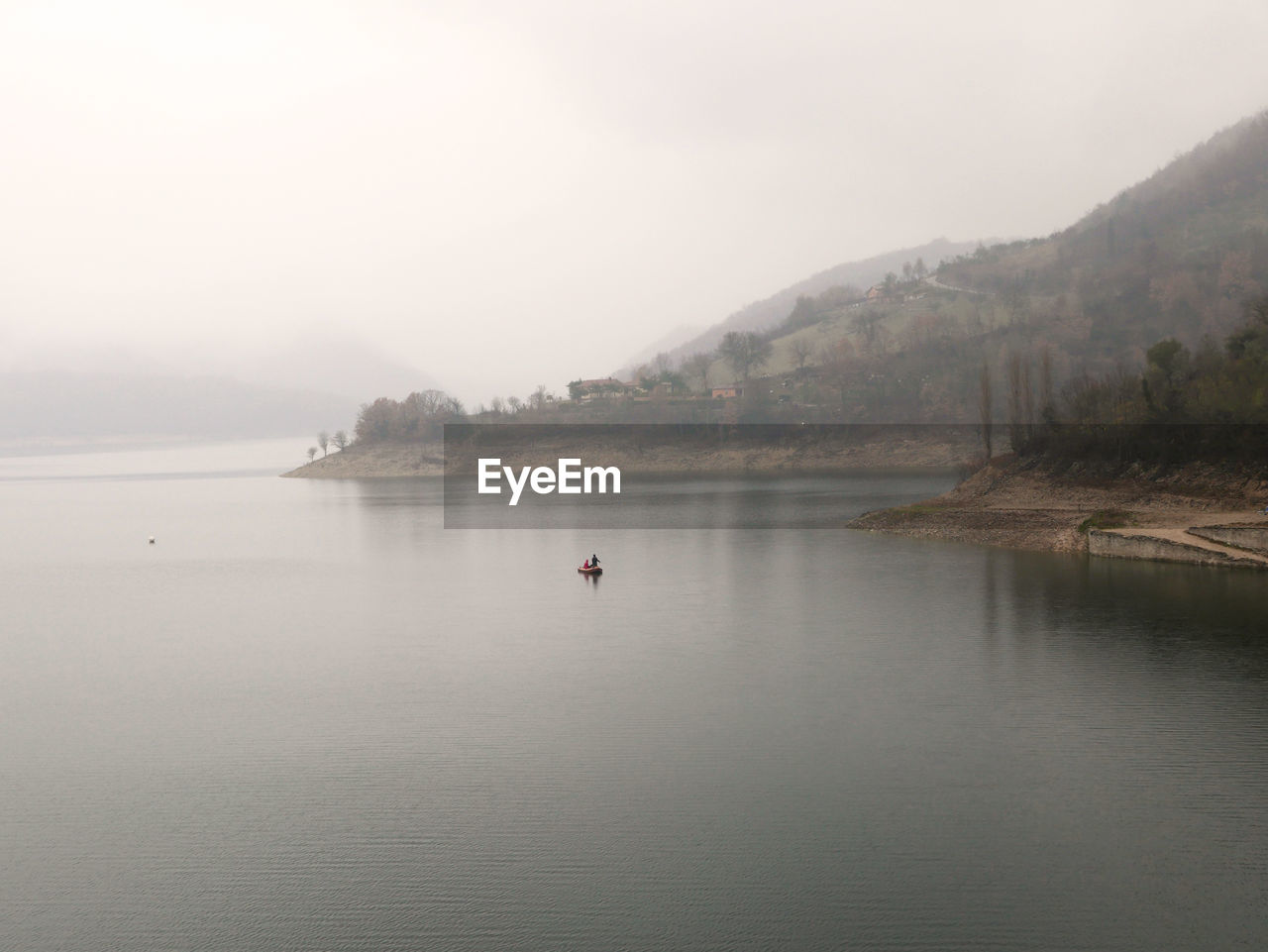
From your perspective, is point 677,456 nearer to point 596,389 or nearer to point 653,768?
point 596,389

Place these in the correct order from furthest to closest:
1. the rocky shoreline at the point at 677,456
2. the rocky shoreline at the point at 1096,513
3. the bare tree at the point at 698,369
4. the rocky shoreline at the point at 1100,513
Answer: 1. the bare tree at the point at 698,369
2. the rocky shoreline at the point at 677,456
3. the rocky shoreline at the point at 1096,513
4. the rocky shoreline at the point at 1100,513

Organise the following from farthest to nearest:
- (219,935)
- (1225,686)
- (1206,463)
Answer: (1206,463)
(1225,686)
(219,935)

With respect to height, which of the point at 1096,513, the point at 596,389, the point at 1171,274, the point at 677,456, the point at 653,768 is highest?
the point at 1171,274

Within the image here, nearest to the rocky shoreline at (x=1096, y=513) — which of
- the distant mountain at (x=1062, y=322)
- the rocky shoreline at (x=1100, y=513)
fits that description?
the rocky shoreline at (x=1100, y=513)

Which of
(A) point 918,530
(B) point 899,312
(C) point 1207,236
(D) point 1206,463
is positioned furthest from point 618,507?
(C) point 1207,236

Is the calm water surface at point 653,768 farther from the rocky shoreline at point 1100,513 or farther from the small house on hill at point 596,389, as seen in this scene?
the small house on hill at point 596,389

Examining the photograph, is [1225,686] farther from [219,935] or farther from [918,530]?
[918,530]

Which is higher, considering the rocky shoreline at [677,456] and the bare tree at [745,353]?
the bare tree at [745,353]

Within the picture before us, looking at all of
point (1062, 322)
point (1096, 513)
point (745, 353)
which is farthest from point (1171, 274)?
point (1096, 513)
